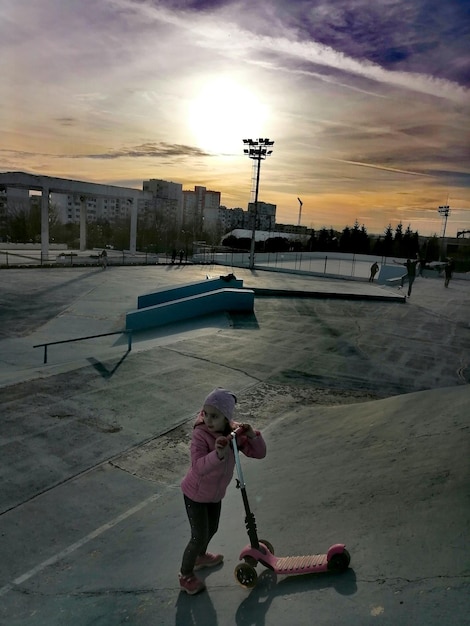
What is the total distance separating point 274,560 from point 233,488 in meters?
1.91

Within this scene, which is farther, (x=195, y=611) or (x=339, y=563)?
(x=195, y=611)

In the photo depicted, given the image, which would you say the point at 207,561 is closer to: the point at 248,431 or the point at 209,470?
the point at 209,470

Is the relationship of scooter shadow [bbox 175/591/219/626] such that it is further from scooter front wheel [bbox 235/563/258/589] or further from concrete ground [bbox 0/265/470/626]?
scooter front wheel [bbox 235/563/258/589]

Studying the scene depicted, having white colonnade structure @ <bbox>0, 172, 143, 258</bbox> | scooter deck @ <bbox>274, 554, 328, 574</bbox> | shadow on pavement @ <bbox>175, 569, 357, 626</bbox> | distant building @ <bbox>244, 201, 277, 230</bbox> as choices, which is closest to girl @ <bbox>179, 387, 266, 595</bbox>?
shadow on pavement @ <bbox>175, 569, 357, 626</bbox>

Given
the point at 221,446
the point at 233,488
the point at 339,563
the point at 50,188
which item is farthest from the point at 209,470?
the point at 50,188

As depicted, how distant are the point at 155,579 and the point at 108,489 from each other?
1870 mm

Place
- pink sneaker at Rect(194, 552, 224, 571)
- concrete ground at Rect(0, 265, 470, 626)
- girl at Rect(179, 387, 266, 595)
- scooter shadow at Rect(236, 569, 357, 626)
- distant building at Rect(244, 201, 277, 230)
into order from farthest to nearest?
distant building at Rect(244, 201, 277, 230) < pink sneaker at Rect(194, 552, 224, 571) < girl at Rect(179, 387, 266, 595) < concrete ground at Rect(0, 265, 470, 626) < scooter shadow at Rect(236, 569, 357, 626)

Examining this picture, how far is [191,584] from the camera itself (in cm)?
316

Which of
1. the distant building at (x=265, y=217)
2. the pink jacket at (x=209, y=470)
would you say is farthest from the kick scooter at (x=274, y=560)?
the distant building at (x=265, y=217)

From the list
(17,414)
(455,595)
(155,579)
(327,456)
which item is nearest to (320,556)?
(455,595)

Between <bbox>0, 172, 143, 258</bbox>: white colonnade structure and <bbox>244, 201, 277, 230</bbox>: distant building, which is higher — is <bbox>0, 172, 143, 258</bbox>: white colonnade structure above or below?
below

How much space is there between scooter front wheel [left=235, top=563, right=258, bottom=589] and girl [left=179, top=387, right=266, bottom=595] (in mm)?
333

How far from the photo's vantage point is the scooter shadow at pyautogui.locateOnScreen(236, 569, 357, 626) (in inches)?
108

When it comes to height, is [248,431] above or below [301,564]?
above
